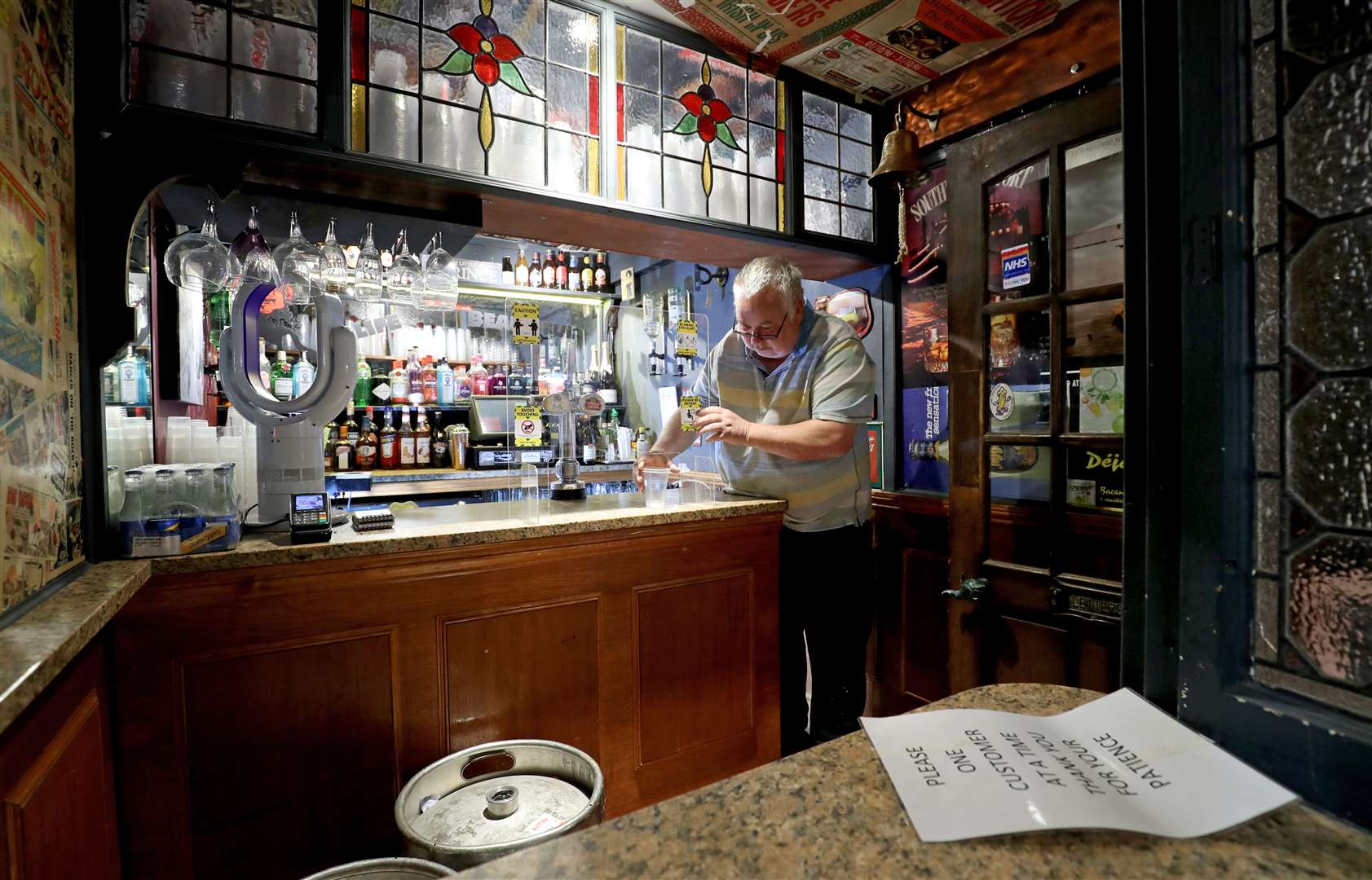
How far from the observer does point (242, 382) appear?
169 centimetres

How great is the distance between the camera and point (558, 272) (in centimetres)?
539

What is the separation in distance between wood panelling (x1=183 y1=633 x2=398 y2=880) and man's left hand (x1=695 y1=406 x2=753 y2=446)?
1.16 metres

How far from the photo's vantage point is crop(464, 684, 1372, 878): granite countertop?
1.51 ft

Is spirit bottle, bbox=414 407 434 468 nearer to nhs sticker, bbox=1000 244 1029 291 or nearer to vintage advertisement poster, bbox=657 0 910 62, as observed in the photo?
vintage advertisement poster, bbox=657 0 910 62

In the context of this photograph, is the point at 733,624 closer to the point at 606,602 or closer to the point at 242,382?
the point at 606,602

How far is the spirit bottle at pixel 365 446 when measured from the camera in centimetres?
455

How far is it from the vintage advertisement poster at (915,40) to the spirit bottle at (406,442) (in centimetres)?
354

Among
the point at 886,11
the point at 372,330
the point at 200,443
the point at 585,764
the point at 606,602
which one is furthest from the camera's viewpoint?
the point at 886,11

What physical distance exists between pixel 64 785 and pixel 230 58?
1.86m

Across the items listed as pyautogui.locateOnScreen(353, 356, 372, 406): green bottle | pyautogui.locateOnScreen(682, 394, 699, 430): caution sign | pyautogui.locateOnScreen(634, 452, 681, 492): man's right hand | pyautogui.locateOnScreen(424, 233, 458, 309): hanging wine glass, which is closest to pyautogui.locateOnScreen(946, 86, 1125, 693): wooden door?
pyautogui.locateOnScreen(682, 394, 699, 430): caution sign

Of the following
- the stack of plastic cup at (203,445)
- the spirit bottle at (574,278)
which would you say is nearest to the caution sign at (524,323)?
the stack of plastic cup at (203,445)

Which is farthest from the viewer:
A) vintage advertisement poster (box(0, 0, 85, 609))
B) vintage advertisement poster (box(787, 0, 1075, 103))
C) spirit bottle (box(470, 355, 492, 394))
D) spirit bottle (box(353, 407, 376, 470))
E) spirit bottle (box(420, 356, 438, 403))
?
spirit bottle (box(470, 355, 492, 394))

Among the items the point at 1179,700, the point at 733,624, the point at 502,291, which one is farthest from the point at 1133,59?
the point at 502,291

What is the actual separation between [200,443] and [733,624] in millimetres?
1736
